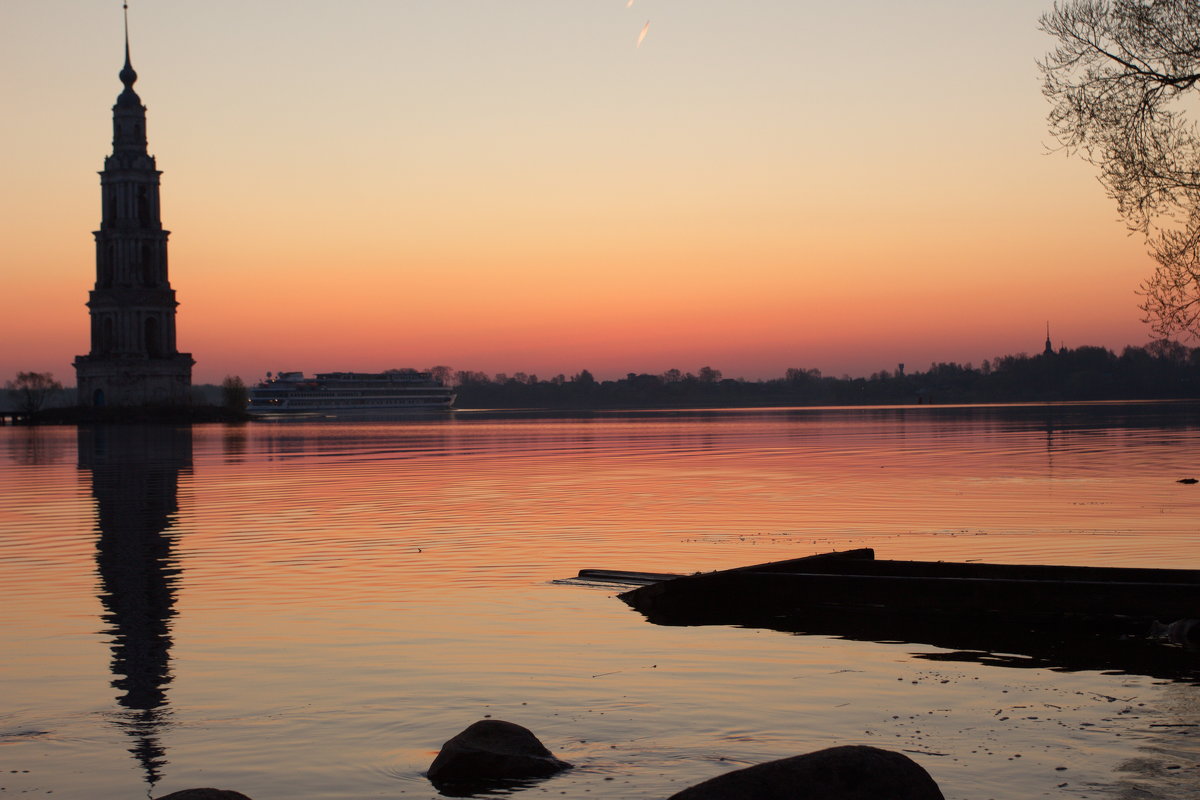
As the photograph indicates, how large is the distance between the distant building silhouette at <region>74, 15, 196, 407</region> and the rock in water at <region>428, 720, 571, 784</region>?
188610 mm

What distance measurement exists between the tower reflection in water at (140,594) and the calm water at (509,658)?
7 centimetres

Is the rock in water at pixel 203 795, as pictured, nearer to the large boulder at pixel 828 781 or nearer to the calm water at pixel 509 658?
the calm water at pixel 509 658

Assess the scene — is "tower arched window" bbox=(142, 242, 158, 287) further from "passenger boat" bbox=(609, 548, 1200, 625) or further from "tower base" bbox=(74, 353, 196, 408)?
"passenger boat" bbox=(609, 548, 1200, 625)

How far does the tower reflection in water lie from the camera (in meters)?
12.0

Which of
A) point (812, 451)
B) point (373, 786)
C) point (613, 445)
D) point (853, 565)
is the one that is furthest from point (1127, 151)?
point (613, 445)

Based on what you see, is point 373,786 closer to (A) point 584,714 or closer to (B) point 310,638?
(A) point 584,714

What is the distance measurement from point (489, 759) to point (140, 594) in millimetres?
11611

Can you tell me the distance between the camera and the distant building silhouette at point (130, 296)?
188 metres

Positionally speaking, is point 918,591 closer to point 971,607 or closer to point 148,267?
point 971,607

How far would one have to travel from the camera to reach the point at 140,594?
64.7ft

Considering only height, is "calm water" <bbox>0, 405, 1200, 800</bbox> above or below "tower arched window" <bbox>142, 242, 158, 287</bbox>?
below

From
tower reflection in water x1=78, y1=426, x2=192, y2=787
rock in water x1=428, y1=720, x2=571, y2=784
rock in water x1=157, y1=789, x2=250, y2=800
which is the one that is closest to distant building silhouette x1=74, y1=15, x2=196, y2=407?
tower reflection in water x1=78, y1=426, x2=192, y2=787

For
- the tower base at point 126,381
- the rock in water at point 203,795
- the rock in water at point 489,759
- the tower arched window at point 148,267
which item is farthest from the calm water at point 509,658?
the tower arched window at point 148,267

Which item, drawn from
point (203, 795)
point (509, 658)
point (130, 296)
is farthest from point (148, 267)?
point (203, 795)
